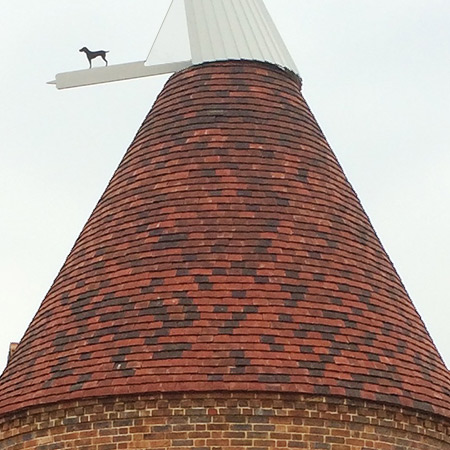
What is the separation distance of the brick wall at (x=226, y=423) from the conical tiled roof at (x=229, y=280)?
16 cm

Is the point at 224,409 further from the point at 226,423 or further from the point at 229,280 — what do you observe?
the point at 229,280

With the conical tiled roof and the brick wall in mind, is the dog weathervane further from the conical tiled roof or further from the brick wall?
the brick wall

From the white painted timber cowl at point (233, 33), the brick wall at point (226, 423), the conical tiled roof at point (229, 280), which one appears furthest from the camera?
the white painted timber cowl at point (233, 33)

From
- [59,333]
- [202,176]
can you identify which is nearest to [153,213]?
[202,176]

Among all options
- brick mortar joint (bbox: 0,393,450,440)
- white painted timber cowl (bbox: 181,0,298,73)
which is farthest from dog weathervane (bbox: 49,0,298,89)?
brick mortar joint (bbox: 0,393,450,440)

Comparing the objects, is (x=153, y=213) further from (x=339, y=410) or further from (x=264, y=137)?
(x=339, y=410)

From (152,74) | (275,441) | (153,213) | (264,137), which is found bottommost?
(275,441)

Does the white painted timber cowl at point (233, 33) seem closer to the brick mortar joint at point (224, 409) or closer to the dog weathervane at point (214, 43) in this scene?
the dog weathervane at point (214, 43)

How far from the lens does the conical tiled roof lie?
13945 mm

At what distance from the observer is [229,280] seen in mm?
14547

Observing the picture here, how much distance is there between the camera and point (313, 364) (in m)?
13.9

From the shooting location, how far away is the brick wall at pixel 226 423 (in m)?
13.7

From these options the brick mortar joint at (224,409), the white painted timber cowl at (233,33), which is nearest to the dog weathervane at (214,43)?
the white painted timber cowl at (233,33)

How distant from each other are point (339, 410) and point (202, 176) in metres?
3.29
